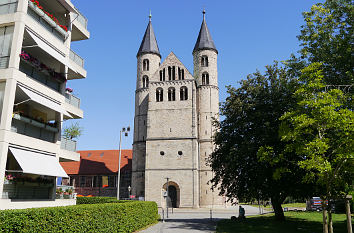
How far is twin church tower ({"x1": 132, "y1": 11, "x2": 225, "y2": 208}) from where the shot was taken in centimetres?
4212

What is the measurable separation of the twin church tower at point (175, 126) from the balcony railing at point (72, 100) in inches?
886

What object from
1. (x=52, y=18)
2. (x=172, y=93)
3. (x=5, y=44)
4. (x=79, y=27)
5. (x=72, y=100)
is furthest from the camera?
(x=172, y=93)

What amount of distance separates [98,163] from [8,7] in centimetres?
4099

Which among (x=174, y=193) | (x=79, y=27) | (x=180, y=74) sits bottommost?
(x=174, y=193)

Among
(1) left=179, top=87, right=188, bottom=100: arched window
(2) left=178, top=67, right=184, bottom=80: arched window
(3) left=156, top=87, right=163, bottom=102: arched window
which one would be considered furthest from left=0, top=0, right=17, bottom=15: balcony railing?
(2) left=178, top=67, right=184, bottom=80: arched window

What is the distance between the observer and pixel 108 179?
167ft

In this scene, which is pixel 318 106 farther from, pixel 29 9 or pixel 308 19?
pixel 29 9

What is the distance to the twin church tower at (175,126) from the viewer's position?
42125 mm

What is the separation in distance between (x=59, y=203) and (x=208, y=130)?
30.2m

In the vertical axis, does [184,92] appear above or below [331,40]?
above

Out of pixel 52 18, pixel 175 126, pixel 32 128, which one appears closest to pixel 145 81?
pixel 175 126

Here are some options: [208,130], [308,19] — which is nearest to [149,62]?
[208,130]

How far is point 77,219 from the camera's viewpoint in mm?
11859

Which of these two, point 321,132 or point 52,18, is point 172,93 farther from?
point 321,132
